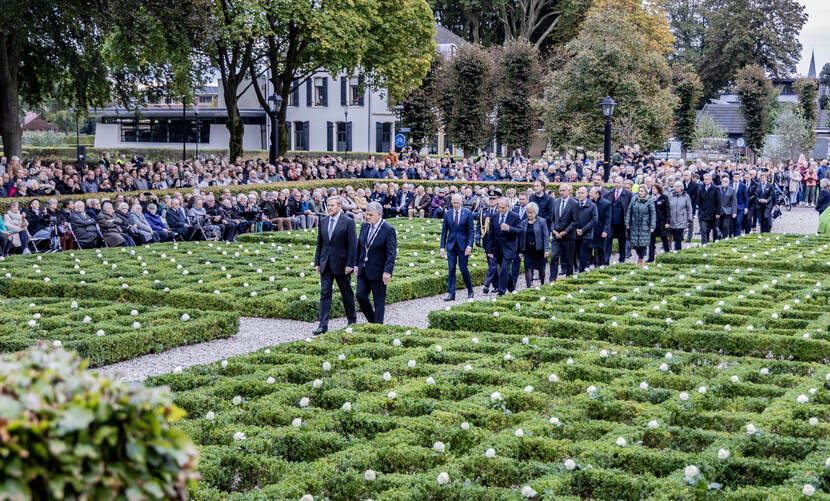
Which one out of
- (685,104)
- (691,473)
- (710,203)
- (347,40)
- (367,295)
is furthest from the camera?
(685,104)

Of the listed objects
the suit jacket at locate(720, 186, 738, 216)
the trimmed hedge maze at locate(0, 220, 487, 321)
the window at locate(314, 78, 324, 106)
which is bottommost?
the trimmed hedge maze at locate(0, 220, 487, 321)

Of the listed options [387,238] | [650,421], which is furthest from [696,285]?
[650,421]

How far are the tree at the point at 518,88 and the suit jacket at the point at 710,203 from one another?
3015cm

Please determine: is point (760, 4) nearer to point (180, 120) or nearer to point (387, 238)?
point (180, 120)

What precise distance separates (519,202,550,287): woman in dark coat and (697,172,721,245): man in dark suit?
271 inches

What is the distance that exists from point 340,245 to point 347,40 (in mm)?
23395

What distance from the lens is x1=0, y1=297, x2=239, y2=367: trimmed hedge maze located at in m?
10.7

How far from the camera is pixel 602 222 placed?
1833cm

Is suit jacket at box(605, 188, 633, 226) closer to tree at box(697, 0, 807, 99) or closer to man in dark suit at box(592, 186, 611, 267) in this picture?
man in dark suit at box(592, 186, 611, 267)

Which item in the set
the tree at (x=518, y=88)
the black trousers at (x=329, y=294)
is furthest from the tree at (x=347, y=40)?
the black trousers at (x=329, y=294)

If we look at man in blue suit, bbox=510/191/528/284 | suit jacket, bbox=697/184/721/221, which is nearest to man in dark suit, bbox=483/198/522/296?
man in blue suit, bbox=510/191/528/284

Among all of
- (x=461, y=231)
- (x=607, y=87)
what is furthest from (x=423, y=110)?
(x=461, y=231)

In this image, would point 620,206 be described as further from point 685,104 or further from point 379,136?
point 379,136

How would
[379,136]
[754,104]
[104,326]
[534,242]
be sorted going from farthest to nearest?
[379,136], [754,104], [534,242], [104,326]
